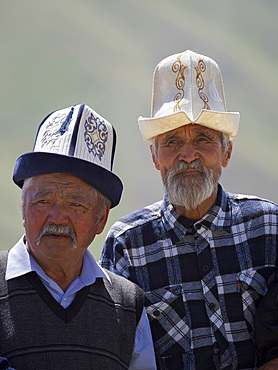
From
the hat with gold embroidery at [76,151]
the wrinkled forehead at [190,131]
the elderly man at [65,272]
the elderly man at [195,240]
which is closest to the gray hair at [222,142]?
the elderly man at [195,240]

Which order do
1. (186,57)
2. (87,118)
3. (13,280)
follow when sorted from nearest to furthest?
(13,280) < (87,118) < (186,57)

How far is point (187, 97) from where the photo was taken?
365 centimetres

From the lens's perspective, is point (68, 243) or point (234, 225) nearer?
point (68, 243)

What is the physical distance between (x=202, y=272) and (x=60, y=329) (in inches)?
44.2

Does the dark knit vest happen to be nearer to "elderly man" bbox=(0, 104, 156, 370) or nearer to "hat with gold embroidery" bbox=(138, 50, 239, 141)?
"elderly man" bbox=(0, 104, 156, 370)

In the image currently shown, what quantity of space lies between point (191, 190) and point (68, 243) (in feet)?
3.46

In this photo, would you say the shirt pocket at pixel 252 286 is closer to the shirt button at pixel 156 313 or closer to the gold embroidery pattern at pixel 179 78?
the shirt button at pixel 156 313

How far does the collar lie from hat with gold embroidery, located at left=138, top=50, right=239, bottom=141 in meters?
1.12

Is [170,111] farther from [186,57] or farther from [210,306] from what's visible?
[210,306]

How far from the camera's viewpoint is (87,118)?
118 inches

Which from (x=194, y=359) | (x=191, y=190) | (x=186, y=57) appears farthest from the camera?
A: (x=186, y=57)

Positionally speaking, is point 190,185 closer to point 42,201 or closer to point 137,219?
point 137,219

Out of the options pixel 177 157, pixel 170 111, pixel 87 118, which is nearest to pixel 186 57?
pixel 170 111

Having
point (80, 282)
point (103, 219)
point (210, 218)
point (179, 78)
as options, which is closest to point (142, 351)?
point (80, 282)
